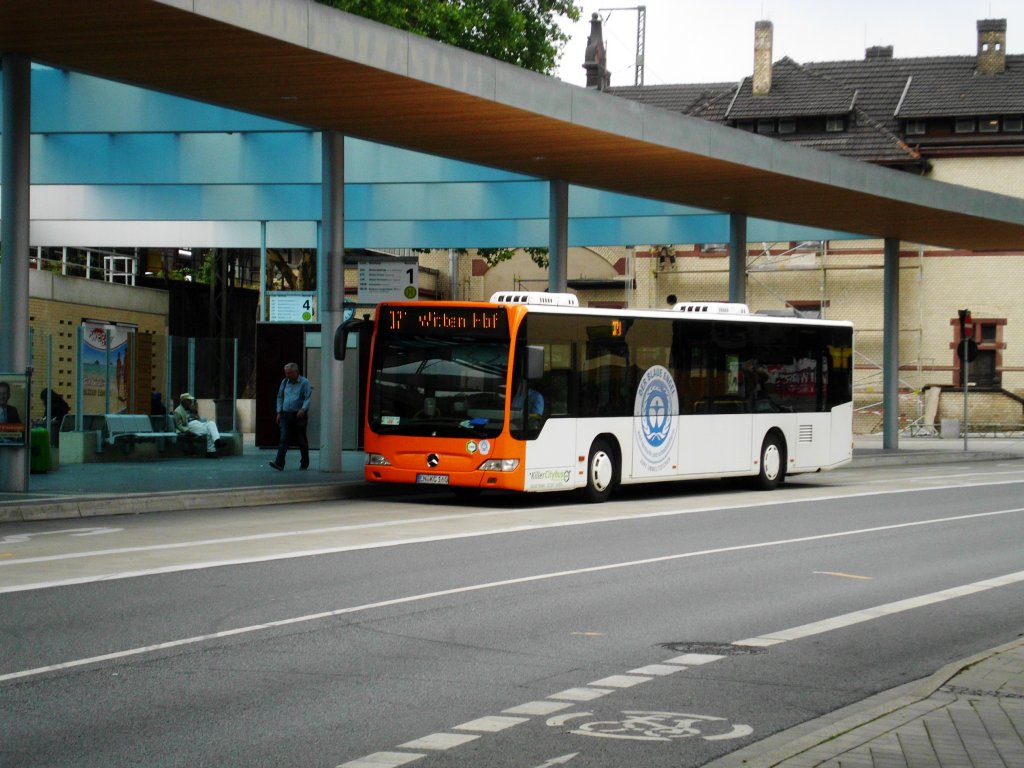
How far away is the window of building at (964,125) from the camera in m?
57.9

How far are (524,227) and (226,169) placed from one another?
8.34 m

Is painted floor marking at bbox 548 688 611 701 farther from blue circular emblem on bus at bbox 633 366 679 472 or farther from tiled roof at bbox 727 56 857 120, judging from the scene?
tiled roof at bbox 727 56 857 120

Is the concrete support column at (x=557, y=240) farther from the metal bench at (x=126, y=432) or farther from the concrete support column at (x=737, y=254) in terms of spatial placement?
the metal bench at (x=126, y=432)

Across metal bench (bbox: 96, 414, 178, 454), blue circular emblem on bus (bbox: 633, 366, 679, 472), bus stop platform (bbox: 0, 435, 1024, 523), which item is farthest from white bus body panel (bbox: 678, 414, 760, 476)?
metal bench (bbox: 96, 414, 178, 454)

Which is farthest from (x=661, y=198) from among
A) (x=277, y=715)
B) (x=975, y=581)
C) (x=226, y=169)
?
(x=277, y=715)

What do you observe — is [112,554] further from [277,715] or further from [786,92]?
[786,92]

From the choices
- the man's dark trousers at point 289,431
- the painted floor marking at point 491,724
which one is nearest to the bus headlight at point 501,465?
the man's dark trousers at point 289,431

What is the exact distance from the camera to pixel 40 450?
23.6 metres

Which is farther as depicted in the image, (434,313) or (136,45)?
(434,313)

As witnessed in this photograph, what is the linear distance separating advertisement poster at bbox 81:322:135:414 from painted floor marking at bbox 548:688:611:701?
68.8ft

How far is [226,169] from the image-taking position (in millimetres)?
28984

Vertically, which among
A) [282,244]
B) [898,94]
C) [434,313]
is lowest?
[434,313]

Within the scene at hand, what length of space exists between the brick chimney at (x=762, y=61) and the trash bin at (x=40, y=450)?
44.4 metres

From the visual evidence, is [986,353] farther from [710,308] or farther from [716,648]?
[716,648]
